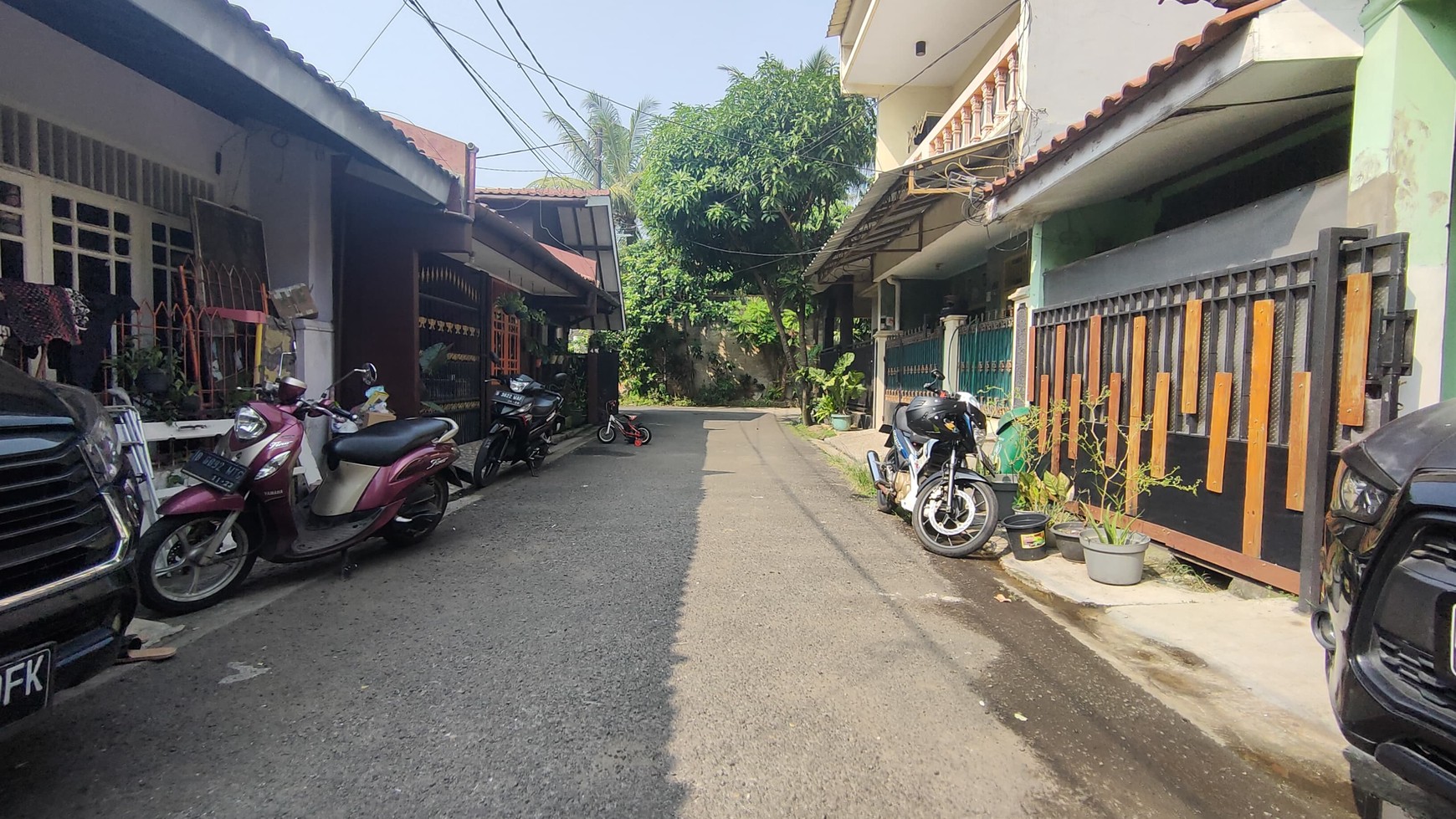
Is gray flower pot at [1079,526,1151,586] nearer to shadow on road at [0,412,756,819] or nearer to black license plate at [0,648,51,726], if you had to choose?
shadow on road at [0,412,756,819]

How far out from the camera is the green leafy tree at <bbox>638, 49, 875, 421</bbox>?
18.1m

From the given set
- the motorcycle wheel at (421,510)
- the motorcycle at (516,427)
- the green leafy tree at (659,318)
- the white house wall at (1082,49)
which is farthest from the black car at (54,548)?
the green leafy tree at (659,318)

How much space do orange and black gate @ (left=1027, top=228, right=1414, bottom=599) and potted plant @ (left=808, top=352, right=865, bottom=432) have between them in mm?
10354

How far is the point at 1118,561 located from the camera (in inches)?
172

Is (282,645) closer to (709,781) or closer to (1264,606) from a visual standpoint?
(709,781)

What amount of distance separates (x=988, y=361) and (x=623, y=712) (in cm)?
715

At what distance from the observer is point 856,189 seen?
19.7 metres

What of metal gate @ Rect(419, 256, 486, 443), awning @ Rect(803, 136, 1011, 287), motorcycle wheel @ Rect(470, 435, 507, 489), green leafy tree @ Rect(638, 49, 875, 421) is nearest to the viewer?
motorcycle wheel @ Rect(470, 435, 507, 489)

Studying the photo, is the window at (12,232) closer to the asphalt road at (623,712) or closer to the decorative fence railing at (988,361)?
the asphalt road at (623,712)

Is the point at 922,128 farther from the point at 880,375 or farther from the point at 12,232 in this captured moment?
the point at 12,232

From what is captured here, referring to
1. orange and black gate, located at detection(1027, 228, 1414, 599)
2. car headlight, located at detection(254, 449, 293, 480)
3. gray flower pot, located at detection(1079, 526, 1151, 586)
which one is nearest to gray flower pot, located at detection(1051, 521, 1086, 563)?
gray flower pot, located at detection(1079, 526, 1151, 586)

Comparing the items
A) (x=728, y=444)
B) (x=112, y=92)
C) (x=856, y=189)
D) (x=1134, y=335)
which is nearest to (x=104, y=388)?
(x=112, y=92)

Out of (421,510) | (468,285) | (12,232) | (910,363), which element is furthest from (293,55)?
(910,363)

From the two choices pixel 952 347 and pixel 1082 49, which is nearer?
pixel 1082 49
